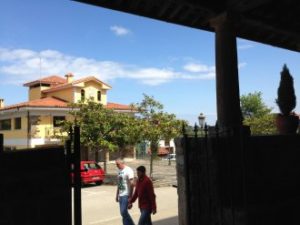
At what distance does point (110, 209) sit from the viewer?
1559 cm

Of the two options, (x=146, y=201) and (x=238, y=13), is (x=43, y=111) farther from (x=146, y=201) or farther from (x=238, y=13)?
(x=238, y=13)

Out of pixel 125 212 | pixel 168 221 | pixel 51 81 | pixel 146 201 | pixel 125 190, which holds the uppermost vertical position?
pixel 51 81

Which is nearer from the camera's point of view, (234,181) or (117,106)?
(234,181)

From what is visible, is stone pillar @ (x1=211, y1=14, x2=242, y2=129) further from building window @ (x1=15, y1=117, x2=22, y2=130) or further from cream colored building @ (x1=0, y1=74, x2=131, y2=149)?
building window @ (x1=15, y1=117, x2=22, y2=130)

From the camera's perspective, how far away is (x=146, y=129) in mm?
26125

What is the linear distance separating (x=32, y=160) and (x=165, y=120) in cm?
2312

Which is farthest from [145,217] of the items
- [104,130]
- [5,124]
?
[5,124]

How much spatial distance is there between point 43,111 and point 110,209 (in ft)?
88.1

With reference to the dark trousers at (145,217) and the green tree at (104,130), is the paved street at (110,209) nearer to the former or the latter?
the dark trousers at (145,217)

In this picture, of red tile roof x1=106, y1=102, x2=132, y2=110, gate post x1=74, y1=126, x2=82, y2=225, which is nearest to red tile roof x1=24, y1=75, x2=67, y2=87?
red tile roof x1=106, y1=102, x2=132, y2=110

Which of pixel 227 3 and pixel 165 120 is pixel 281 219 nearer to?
pixel 227 3

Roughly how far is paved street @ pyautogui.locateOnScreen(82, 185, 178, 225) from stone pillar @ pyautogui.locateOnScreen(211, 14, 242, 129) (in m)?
5.67

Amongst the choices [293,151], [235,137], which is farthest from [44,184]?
[293,151]

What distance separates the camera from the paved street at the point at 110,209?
12386 millimetres
